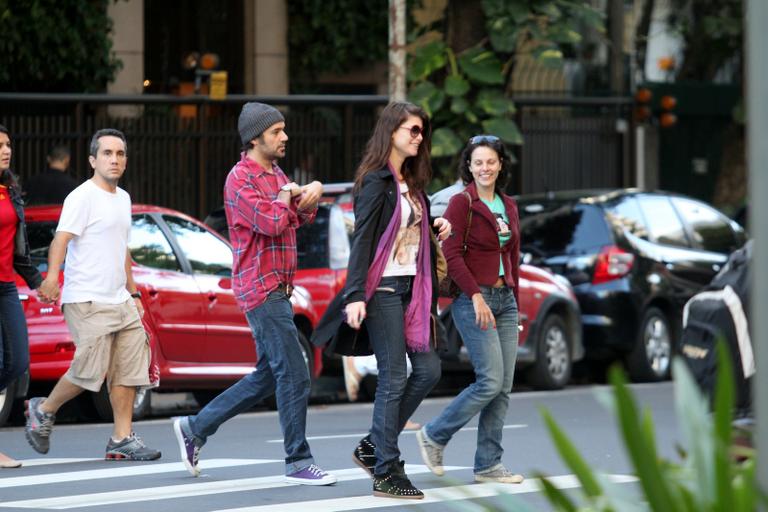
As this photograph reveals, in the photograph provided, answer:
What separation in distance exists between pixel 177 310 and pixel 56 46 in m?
8.18

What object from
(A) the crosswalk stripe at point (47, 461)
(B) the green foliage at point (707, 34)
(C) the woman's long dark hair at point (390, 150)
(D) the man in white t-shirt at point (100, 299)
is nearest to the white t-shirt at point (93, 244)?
(D) the man in white t-shirt at point (100, 299)

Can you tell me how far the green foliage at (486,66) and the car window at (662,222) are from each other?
10.1ft

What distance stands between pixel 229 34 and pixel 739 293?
61.5ft

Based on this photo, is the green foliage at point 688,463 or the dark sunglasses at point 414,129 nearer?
the green foliage at point 688,463

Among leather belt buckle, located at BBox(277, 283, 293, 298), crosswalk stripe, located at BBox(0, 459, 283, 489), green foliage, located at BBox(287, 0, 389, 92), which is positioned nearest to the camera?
leather belt buckle, located at BBox(277, 283, 293, 298)

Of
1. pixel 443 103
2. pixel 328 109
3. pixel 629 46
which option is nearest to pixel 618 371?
pixel 443 103

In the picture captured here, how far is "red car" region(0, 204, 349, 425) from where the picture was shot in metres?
11.8

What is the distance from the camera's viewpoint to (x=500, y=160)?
29.5ft

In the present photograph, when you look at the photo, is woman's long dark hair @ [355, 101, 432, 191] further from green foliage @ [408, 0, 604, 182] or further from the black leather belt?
green foliage @ [408, 0, 604, 182]

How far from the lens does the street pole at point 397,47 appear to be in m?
17.2

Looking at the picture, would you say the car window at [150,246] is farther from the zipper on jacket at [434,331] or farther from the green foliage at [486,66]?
the green foliage at [486,66]

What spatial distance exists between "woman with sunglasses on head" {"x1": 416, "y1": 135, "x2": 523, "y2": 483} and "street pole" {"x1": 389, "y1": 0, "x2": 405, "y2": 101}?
333 inches

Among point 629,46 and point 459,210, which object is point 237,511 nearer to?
point 459,210

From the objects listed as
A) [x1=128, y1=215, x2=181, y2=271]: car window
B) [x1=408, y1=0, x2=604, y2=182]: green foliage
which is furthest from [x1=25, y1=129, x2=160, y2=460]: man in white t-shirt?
[x1=408, y1=0, x2=604, y2=182]: green foliage
